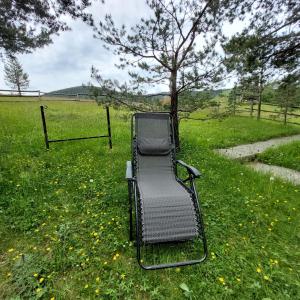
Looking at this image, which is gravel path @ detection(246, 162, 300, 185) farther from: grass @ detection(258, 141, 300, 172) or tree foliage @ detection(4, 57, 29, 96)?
tree foliage @ detection(4, 57, 29, 96)

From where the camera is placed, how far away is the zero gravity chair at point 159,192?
85.2 inches

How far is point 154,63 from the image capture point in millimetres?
4832

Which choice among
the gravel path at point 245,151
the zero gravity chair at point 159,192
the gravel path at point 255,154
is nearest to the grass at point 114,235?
the zero gravity chair at point 159,192

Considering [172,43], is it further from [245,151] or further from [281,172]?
[281,172]

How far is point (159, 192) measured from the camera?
8.52 feet

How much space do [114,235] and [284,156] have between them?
4.91 metres

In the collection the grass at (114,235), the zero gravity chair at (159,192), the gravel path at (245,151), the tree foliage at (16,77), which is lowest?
the grass at (114,235)

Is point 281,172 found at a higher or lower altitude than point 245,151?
lower

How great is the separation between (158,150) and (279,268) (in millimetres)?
2137

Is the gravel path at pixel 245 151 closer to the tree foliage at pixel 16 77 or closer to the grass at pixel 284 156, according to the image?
the grass at pixel 284 156

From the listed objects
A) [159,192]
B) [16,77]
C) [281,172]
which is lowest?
[281,172]

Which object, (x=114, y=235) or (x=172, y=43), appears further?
(x=172, y=43)

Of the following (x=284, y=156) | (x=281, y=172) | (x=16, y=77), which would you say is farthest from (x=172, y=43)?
(x=16, y=77)

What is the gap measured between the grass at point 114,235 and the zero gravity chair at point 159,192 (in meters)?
0.21
